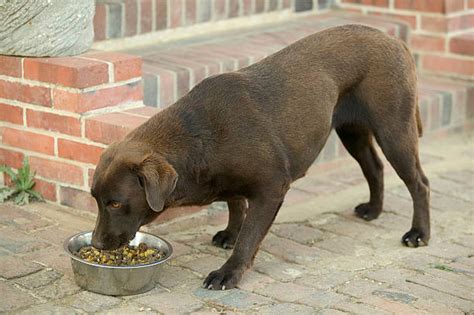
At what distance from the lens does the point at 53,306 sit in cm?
409

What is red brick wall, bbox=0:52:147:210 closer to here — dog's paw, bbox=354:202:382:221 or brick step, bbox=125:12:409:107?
brick step, bbox=125:12:409:107

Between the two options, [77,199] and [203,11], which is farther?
[203,11]

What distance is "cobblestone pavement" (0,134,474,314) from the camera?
4.20 m

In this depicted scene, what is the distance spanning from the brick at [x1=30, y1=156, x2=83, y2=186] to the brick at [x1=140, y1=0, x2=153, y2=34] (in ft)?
4.35

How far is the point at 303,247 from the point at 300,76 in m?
0.88

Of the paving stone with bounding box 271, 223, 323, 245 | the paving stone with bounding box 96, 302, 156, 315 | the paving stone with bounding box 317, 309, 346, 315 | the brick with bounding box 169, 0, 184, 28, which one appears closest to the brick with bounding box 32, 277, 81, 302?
the paving stone with bounding box 96, 302, 156, 315

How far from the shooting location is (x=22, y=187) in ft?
17.7

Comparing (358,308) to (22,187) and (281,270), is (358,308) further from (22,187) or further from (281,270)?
(22,187)

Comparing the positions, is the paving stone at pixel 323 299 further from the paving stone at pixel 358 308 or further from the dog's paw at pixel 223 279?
the dog's paw at pixel 223 279

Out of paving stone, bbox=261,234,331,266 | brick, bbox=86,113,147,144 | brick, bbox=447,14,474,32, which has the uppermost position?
brick, bbox=447,14,474,32

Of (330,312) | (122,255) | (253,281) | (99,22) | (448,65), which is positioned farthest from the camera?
(448,65)

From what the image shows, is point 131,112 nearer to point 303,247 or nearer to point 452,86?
point 303,247

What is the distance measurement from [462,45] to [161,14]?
2.39m

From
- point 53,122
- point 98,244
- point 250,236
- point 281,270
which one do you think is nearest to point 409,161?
point 281,270
